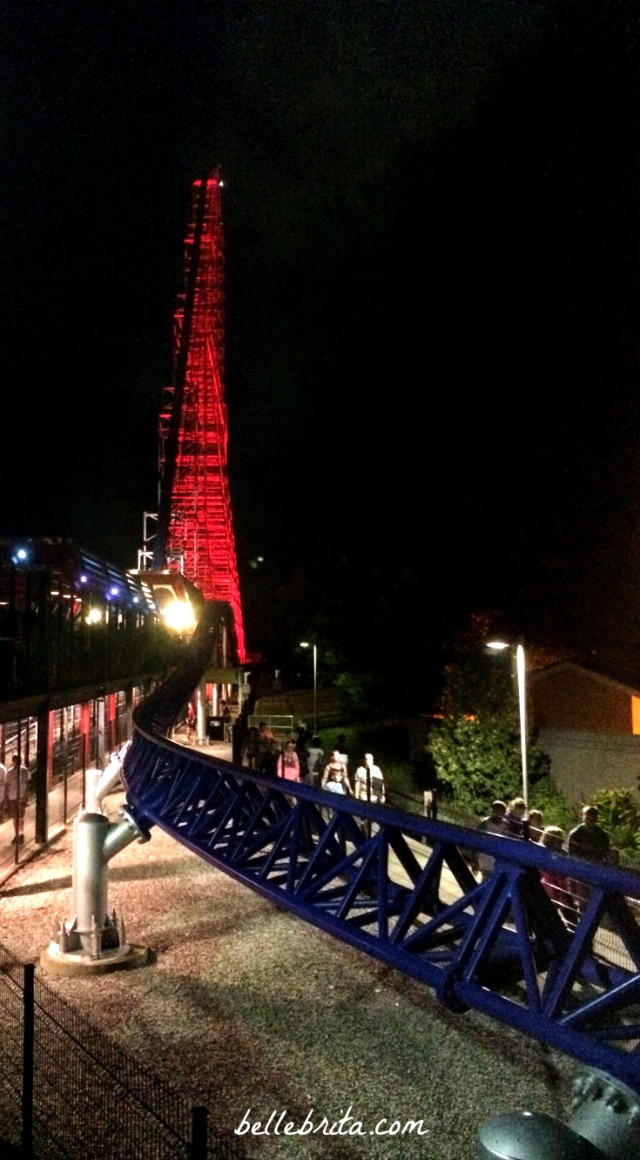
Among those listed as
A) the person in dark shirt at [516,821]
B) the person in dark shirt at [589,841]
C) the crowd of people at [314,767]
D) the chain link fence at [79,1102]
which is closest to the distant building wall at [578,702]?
the crowd of people at [314,767]

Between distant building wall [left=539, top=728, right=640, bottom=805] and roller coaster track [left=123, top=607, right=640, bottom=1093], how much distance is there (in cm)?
1023

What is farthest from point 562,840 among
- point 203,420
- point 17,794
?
point 203,420

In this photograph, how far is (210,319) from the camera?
51.0 m

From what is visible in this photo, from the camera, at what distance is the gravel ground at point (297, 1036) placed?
639 centimetres

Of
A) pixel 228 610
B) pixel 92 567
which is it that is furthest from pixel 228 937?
pixel 228 610

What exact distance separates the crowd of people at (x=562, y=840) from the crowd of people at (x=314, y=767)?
2.81m

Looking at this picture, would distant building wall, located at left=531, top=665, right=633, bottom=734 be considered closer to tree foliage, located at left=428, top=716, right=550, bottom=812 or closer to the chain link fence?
tree foliage, located at left=428, top=716, right=550, bottom=812

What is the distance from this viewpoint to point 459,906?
4.89 metres

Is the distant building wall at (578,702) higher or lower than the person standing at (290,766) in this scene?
higher

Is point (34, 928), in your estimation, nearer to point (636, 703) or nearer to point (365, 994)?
point (365, 994)

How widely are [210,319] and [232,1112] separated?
48616 mm

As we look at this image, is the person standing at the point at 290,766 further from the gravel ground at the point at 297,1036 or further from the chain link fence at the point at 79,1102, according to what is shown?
the chain link fence at the point at 79,1102

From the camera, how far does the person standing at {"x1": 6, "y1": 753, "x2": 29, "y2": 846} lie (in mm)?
13422

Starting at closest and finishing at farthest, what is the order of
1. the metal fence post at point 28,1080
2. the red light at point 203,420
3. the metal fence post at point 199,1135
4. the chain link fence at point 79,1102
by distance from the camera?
the metal fence post at point 199,1135 < the metal fence post at point 28,1080 < the chain link fence at point 79,1102 < the red light at point 203,420
